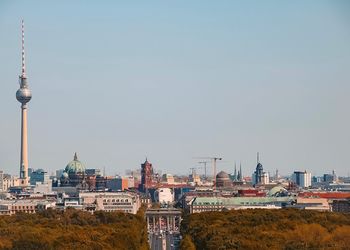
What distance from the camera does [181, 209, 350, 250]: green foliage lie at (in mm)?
75000

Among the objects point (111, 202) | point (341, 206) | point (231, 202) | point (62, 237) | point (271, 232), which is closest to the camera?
point (62, 237)

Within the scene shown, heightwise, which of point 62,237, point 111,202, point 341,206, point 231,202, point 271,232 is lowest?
point 62,237

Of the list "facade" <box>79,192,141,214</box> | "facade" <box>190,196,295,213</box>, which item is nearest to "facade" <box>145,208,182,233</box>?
"facade" <box>190,196,295,213</box>

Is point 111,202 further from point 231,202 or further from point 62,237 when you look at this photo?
point 62,237

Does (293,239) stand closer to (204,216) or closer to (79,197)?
(204,216)

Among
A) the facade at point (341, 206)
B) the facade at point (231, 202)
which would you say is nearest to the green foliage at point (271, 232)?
the facade at point (341, 206)

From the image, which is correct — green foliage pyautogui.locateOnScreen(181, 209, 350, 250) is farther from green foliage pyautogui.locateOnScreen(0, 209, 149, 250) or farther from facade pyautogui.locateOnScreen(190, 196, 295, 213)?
facade pyautogui.locateOnScreen(190, 196, 295, 213)

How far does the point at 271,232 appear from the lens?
281 ft

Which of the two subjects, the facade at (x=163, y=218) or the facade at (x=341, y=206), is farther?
the facade at (x=163, y=218)

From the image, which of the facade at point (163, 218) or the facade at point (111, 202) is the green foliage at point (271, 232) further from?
the facade at point (111, 202)

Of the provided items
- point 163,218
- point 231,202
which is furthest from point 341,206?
point 163,218

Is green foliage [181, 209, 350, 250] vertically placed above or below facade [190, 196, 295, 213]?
below

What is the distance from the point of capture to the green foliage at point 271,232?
75000 mm

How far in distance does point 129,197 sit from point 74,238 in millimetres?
90162
